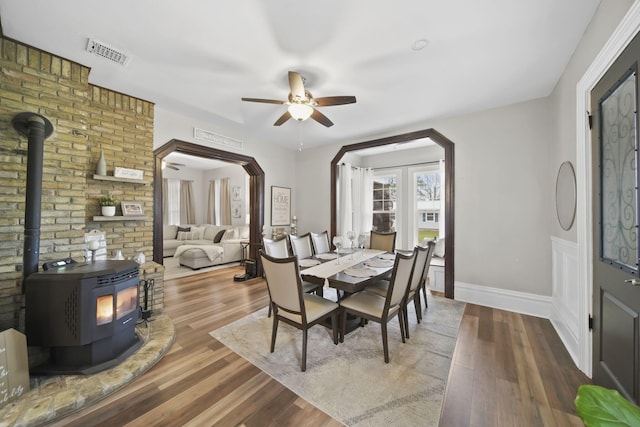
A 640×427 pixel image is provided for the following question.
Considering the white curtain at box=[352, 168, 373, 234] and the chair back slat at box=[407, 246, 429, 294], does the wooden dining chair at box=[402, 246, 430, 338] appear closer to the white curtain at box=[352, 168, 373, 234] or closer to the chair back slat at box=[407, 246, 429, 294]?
the chair back slat at box=[407, 246, 429, 294]

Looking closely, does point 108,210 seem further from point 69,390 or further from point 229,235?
point 229,235

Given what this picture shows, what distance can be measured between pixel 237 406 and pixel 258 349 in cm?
63

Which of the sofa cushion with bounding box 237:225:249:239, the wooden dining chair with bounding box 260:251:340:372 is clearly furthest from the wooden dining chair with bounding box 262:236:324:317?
the sofa cushion with bounding box 237:225:249:239

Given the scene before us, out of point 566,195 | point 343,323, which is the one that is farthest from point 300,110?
point 566,195

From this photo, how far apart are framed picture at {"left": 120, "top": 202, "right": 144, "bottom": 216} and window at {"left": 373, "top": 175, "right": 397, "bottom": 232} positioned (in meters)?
4.43

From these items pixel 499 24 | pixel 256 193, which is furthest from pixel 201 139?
pixel 499 24

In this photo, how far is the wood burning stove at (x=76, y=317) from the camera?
1.79m

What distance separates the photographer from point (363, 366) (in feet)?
6.50

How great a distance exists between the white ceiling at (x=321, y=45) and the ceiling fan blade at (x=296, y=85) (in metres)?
0.23

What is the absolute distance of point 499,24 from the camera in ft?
5.91

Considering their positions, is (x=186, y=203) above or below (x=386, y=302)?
above

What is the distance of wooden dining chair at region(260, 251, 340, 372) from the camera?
74.4 inches

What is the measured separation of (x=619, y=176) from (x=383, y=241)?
101 inches

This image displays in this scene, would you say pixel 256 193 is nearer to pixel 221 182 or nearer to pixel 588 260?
pixel 221 182
